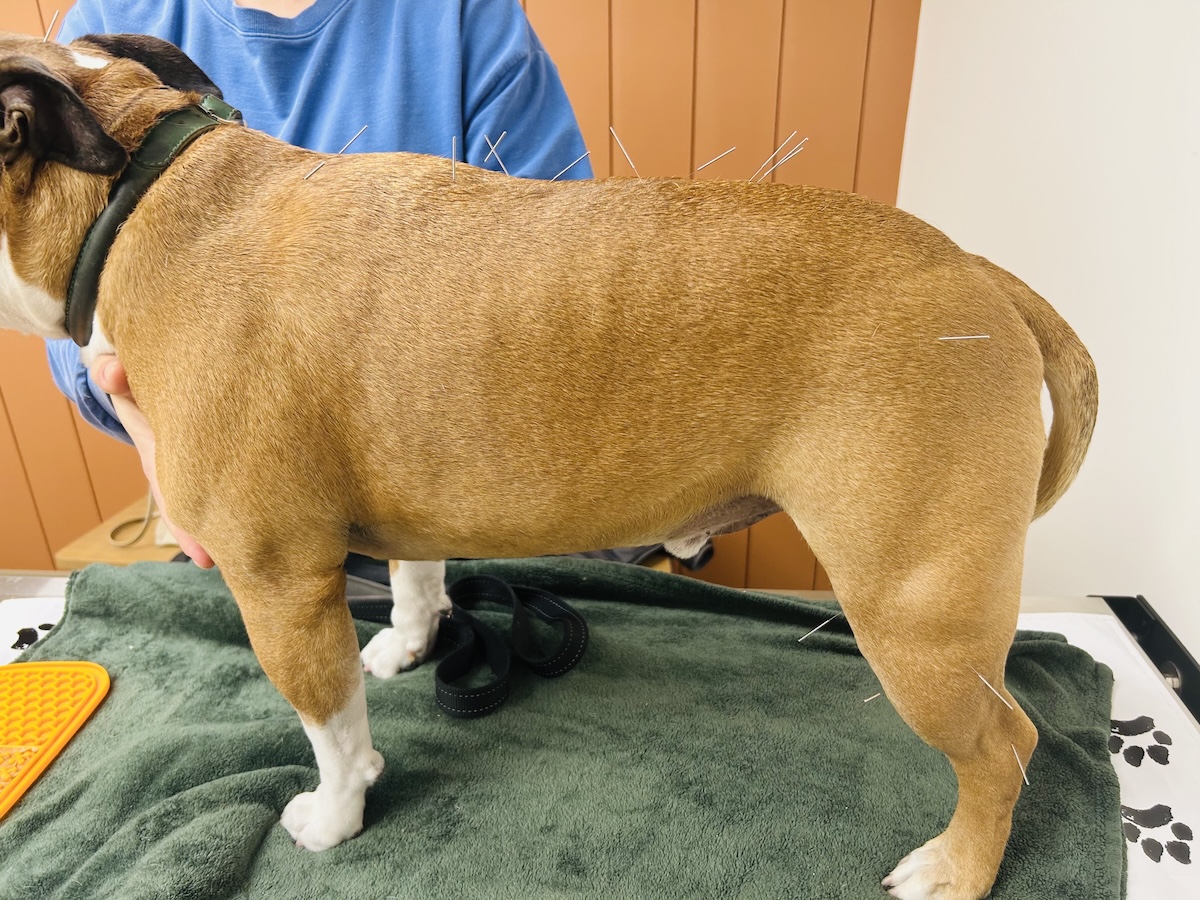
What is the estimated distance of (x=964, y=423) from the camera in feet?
2.64

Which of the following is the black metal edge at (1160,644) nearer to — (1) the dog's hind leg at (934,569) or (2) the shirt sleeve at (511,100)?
(1) the dog's hind leg at (934,569)

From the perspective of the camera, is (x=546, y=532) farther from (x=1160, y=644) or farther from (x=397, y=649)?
(x=1160, y=644)

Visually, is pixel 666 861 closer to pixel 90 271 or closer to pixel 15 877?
pixel 15 877

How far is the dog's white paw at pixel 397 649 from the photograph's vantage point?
147cm

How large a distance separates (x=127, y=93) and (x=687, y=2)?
1609mm

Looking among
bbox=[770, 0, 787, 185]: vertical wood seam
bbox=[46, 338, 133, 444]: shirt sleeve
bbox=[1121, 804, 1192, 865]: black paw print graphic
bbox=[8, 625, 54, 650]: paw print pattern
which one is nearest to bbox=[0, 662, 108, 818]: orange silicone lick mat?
bbox=[8, 625, 54, 650]: paw print pattern

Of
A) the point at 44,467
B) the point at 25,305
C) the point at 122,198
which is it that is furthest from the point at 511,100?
the point at 44,467

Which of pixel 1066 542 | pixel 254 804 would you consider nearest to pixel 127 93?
pixel 254 804

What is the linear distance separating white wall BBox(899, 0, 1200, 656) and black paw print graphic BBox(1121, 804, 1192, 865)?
35cm

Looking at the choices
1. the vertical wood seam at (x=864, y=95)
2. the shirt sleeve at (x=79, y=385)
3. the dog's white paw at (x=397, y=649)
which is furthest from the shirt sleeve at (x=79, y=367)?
the vertical wood seam at (x=864, y=95)

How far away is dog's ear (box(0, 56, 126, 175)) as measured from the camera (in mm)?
740

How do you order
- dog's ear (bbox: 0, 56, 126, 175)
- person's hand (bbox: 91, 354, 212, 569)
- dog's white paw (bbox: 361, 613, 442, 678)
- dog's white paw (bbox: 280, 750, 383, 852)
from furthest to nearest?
dog's white paw (bbox: 361, 613, 442, 678) → dog's white paw (bbox: 280, 750, 383, 852) → person's hand (bbox: 91, 354, 212, 569) → dog's ear (bbox: 0, 56, 126, 175)

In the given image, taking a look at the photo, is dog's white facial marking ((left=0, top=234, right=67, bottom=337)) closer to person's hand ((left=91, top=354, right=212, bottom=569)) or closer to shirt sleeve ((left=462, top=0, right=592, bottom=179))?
person's hand ((left=91, top=354, right=212, bottom=569))

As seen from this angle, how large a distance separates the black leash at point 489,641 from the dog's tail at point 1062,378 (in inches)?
34.9
